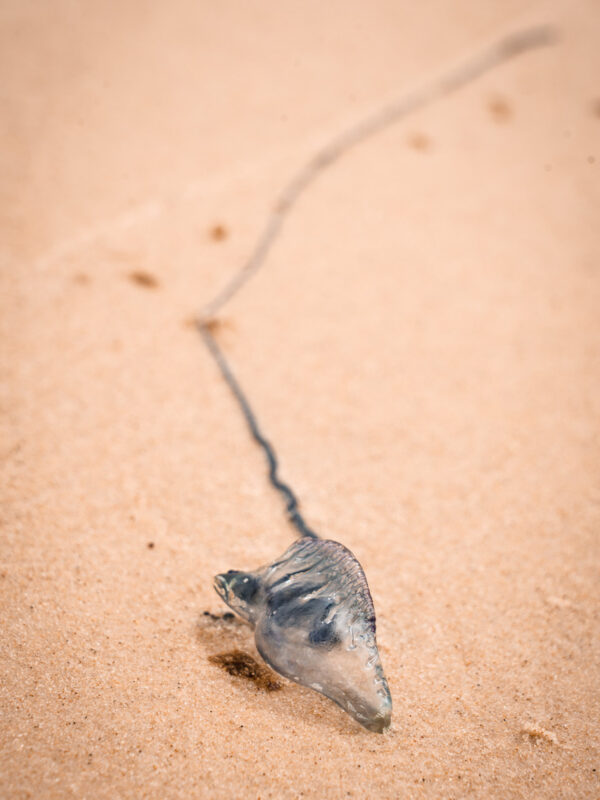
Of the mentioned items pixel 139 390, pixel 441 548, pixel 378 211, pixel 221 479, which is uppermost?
pixel 378 211

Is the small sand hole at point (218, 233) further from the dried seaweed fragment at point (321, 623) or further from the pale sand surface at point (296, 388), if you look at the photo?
the dried seaweed fragment at point (321, 623)

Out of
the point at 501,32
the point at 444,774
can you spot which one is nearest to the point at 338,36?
the point at 501,32

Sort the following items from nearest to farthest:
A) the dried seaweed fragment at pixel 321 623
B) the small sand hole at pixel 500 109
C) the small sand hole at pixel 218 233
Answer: the dried seaweed fragment at pixel 321 623 → the small sand hole at pixel 218 233 → the small sand hole at pixel 500 109

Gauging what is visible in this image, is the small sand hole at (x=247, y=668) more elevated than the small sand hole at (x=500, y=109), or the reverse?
the small sand hole at (x=500, y=109)

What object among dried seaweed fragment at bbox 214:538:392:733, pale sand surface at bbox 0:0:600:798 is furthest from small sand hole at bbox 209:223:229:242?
dried seaweed fragment at bbox 214:538:392:733

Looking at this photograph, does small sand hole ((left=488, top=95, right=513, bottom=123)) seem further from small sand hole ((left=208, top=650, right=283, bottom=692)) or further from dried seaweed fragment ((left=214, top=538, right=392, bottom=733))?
small sand hole ((left=208, top=650, right=283, bottom=692))

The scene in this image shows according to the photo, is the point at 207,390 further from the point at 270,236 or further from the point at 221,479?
the point at 270,236

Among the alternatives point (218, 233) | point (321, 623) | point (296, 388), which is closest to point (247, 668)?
point (321, 623)

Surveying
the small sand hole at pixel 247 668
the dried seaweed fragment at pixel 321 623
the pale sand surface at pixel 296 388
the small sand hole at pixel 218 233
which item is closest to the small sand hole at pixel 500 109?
the pale sand surface at pixel 296 388
